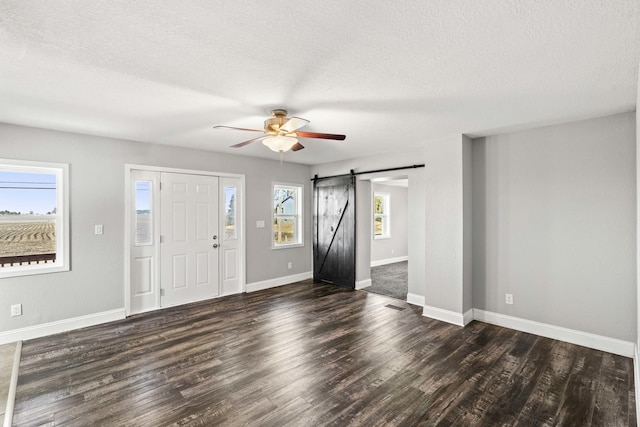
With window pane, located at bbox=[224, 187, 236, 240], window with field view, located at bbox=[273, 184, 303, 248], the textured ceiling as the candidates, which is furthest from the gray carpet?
the textured ceiling

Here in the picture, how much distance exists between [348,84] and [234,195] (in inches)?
136

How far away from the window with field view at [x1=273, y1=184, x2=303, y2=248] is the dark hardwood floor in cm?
227

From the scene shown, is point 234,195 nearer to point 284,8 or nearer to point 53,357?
point 53,357

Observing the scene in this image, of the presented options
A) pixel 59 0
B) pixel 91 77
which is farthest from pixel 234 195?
pixel 59 0

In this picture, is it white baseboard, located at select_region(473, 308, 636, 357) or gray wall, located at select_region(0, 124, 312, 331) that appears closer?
white baseboard, located at select_region(473, 308, 636, 357)

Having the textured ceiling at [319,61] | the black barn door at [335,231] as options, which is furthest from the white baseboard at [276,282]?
the textured ceiling at [319,61]

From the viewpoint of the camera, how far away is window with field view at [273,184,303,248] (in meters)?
6.00

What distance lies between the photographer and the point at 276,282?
582cm

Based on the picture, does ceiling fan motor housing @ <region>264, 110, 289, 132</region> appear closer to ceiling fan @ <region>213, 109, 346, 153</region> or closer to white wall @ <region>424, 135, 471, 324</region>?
ceiling fan @ <region>213, 109, 346, 153</region>

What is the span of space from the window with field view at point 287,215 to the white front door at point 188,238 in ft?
4.13

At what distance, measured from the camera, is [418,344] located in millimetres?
3311

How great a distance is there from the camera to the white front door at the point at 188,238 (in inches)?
179

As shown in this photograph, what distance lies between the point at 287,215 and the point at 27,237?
12.5ft

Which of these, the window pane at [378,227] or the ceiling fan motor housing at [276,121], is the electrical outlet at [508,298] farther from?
the window pane at [378,227]
